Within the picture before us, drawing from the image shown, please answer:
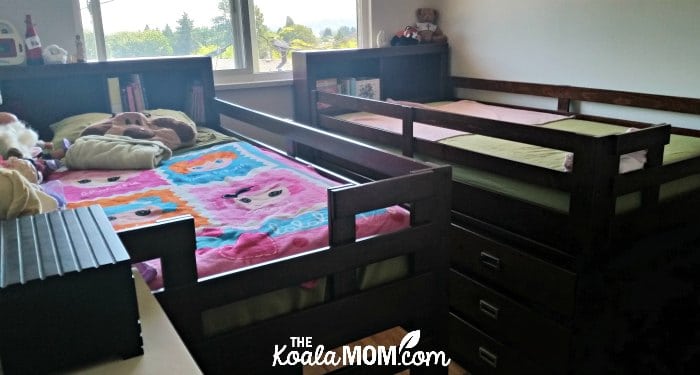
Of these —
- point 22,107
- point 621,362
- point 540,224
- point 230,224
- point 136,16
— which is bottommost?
point 621,362

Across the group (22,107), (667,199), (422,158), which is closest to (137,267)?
(422,158)

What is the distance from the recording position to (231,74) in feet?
10.0

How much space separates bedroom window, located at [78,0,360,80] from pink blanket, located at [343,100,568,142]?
63 cm

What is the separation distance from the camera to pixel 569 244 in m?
1.59

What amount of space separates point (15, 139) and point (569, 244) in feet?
6.24

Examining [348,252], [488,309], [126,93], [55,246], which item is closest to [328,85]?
[126,93]

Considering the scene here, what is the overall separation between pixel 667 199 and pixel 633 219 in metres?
0.22

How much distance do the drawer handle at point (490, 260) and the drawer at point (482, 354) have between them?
0.24m

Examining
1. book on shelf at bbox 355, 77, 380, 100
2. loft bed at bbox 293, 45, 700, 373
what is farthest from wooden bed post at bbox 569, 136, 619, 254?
book on shelf at bbox 355, 77, 380, 100

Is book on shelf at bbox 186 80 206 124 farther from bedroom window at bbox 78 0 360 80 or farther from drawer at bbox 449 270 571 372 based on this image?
drawer at bbox 449 270 571 372

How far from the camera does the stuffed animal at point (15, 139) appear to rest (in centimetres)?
183

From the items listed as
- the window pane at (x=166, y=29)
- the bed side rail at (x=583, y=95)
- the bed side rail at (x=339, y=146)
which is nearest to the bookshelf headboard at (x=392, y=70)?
the bed side rail at (x=583, y=95)

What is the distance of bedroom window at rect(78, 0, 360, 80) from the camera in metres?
2.77

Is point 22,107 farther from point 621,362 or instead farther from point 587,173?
point 621,362
